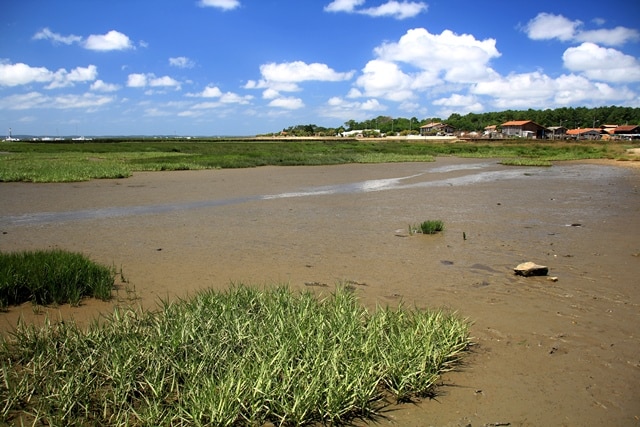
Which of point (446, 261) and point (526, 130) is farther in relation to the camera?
point (526, 130)

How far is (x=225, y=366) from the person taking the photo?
4367 millimetres

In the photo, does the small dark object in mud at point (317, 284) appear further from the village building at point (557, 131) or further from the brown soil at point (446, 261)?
the village building at point (557, 131)

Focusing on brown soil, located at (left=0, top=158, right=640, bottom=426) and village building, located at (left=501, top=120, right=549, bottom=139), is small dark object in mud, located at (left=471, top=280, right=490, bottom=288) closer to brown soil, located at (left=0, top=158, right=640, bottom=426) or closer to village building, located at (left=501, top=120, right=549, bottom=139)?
brown soil, located at (left=0, top=158, right=640, bottom=426)

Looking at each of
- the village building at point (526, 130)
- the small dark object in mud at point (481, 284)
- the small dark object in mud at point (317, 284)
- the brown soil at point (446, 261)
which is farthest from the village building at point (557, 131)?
the small dark object in mud at point (317, 284)

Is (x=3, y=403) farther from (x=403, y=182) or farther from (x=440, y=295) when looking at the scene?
(x=403, y=182)

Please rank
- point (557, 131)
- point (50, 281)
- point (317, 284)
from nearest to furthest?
point (50, 281) → point (317, 284) → point (557, 131)

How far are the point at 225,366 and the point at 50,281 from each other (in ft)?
12.0

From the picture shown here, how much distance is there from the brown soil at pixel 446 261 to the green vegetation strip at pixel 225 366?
0.37 metres

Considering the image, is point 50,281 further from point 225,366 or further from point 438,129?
point 438,129

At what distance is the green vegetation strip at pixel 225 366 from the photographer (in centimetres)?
384

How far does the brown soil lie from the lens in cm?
457

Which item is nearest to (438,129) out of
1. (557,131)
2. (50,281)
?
(557,131)

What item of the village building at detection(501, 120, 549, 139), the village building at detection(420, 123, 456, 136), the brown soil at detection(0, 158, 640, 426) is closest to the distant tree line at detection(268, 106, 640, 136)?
the village building at detection(420, 123, 456, 136)

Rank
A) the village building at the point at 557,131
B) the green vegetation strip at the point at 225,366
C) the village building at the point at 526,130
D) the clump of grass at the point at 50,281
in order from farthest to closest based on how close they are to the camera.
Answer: the village building at the point at 557,131 < the village building at the point at 526,130 < the clump of grass at the point at 50,281 < the green vegetation strip at the point at 225,366
